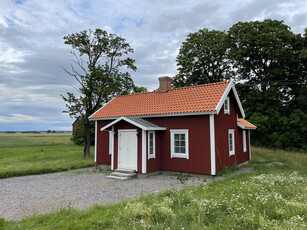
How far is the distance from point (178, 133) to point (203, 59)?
17519 millimetres

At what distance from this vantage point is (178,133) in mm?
11156

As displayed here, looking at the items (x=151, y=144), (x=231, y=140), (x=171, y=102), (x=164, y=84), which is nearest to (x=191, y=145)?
(x=151, y=144)

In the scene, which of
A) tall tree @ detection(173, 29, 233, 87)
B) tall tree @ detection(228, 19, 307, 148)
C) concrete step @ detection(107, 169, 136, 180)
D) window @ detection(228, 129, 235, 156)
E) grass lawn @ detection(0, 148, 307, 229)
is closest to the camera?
grass lawn @ detection(0, 148, 307, 229)

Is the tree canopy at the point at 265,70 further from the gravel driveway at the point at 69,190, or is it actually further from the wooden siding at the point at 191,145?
the gravel driveway at the point at 69,190

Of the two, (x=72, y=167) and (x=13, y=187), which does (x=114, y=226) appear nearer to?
(x=13, y=187)

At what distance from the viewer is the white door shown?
11133 millimetres

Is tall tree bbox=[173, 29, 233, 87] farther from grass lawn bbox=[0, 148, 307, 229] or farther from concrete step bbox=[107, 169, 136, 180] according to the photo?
grass lawn bbox=[0, 148, 307, 229]

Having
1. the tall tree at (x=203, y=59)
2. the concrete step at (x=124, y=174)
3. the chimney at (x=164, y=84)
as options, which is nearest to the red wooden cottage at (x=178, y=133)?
the concrete step at (x=124, y=174)

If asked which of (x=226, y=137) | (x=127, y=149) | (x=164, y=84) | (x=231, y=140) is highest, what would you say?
(x=164, y=84)

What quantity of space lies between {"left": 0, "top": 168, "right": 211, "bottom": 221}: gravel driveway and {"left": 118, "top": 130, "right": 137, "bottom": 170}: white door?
1219 millimetres

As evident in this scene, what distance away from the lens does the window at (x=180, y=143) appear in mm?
10820

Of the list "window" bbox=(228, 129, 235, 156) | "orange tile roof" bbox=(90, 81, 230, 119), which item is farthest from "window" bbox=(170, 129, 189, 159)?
"window" bbox=(228, 129, 235, 156)

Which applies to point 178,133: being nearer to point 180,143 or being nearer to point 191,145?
point 180,143

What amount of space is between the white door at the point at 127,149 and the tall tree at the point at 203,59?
17.4 metres
